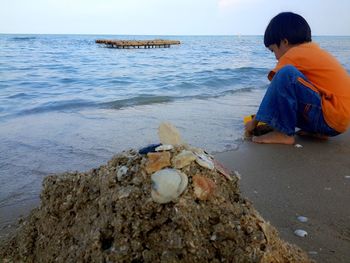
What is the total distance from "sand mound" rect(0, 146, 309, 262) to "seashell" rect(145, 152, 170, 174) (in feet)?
0.04

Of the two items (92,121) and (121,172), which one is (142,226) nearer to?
(121,172)

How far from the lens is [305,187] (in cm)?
254

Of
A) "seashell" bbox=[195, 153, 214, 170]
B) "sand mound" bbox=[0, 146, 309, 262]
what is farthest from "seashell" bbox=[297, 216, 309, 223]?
"seashell" bbox=[195, 153, 214, 170]

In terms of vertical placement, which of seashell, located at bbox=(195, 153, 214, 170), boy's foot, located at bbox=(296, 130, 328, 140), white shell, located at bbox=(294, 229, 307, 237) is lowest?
boy's foot, located at bbox=(296, 130, 328, 140)

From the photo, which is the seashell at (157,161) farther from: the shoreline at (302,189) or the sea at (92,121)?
the sea at (92,121)

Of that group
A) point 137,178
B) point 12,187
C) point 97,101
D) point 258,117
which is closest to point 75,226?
point 137,178

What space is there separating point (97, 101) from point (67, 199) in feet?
17.4

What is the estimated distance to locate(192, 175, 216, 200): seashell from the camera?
129 cm

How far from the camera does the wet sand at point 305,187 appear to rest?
71.9 inches

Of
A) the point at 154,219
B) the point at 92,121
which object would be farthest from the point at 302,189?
the point at 92,121

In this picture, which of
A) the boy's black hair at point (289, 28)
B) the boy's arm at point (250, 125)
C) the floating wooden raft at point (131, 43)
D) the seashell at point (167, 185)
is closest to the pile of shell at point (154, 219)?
the seashell at point (167, 185)

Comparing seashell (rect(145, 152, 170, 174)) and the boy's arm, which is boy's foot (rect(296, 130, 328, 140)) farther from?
seashell (rect(145, 152, 170, 174))

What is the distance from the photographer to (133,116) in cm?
516

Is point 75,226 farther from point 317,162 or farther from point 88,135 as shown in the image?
point 88,135
